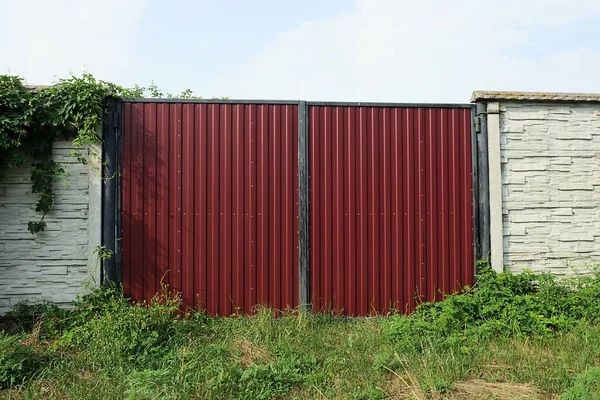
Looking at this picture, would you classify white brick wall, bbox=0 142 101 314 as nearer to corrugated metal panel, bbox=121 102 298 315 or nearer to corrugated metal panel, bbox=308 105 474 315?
corrugated metal panel, bbox=121 102 298 315

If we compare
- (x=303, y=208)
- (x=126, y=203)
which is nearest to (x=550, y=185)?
(x=303, y=208)

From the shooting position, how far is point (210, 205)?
5867 millimetres

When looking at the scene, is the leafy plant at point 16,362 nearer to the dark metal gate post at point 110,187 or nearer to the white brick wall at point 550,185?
the dark metal gate post at point 110,187

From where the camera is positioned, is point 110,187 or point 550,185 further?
point 550,185

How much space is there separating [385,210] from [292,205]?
1.21 meters

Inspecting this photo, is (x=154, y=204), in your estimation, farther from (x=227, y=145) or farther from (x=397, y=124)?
(x=397, y=124)

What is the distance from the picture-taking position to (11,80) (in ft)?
18.4

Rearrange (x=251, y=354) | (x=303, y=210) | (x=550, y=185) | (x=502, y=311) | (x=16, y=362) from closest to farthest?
1. (x=16, y=362)
2. (x=251, y=354)
3. (x=502, y=311)
4. (x=303, y=210)
5. (x=550, y=185)

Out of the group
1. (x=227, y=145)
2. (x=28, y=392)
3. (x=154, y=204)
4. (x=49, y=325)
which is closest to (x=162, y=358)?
(x=28, y=392)

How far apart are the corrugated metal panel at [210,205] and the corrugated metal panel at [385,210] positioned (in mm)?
401

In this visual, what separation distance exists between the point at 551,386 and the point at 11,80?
6.61 m

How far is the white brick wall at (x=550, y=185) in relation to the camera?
20.0 ft

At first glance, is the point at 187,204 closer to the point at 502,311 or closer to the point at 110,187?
the point at 110,187

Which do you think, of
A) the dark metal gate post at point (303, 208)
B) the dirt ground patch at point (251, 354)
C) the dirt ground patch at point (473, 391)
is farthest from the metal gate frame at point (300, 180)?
the dirt ground patch at point (473, 391)
